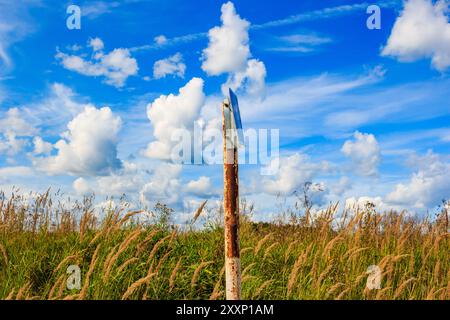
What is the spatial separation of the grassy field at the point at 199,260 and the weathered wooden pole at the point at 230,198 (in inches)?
31.7

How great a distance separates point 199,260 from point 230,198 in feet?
10.8

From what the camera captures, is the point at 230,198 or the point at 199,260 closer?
the point at 230,198

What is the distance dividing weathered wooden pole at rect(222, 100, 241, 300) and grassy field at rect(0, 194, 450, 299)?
2.64 ft

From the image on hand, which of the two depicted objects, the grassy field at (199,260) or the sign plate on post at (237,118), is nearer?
the sign plate on post at (237,118)

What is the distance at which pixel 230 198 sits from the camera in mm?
4887

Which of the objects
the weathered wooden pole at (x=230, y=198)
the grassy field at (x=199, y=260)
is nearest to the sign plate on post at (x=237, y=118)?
the weathered wooden pole at (x=230, y=198)

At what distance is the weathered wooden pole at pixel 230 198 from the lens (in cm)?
486

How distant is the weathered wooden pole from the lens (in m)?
4.86

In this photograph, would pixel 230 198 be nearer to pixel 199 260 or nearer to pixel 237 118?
pixel 237 118

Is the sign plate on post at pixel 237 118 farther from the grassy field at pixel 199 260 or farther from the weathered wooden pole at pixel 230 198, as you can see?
the grassy field at pixel 199 260

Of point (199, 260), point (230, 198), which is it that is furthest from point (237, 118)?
point (199, 260)

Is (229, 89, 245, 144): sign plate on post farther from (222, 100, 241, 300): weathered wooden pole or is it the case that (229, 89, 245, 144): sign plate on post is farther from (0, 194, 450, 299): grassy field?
(0, 194, 450, 299): grassy field
